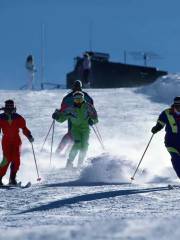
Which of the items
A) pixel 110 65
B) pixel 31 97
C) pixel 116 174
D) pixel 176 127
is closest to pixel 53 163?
pixel 116 174

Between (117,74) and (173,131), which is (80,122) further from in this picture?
(117,74)

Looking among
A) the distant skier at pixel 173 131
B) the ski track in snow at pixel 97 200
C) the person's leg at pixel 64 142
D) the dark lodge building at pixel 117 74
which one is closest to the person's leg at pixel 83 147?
the ski track in snow at pixel 97 200

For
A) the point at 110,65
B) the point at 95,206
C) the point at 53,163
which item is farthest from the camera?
the point at 110,65

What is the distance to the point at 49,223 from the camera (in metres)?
8.71

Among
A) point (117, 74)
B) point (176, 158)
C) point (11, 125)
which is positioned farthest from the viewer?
point (117, 74)

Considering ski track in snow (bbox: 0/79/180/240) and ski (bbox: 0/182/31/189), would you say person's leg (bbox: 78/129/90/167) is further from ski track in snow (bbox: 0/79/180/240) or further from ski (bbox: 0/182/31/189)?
ski (bbox: 0/182/31/189)

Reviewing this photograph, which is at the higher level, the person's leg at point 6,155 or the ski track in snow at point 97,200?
the person's leg at point 6,155

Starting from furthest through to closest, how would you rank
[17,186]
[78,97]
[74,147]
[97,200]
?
1. [74,147]
2. [78,97]
3. [17,186]
4. [97,200]

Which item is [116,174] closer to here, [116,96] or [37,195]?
[37,195]

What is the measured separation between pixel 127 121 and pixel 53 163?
8250 mm

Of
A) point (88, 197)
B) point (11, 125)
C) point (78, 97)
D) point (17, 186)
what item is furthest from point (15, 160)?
point (78, 97)

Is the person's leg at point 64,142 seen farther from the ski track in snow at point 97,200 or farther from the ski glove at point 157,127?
the ski glove at point 157,127

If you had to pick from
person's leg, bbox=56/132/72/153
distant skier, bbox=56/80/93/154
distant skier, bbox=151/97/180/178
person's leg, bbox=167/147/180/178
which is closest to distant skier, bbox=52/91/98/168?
distant skier, bbox=56/80/93/154

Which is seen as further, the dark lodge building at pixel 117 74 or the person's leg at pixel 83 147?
the dark lodge building at pixel 117 74
